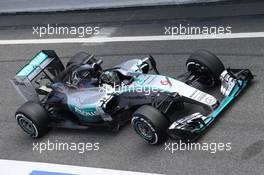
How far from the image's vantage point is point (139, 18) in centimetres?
1118

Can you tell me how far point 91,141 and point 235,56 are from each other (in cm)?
297

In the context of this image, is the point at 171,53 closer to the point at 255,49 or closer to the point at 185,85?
the point at 255,49

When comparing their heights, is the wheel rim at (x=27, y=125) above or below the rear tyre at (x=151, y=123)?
below

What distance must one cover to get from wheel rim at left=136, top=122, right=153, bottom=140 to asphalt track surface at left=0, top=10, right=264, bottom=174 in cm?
20

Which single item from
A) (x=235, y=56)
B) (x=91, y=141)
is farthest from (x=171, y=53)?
(x=91, y=141)

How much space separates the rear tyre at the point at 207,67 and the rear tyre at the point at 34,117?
91.9 inches

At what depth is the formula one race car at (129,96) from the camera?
6.93 meters

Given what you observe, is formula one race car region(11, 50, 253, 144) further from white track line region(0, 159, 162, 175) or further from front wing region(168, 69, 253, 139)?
white track line region(0, 159, 162, 175)

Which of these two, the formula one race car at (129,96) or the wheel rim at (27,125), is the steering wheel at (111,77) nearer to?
the formula one race car at (129,96)

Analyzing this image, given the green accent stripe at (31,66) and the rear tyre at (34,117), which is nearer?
the rear tyre at (34,117)

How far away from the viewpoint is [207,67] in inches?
299

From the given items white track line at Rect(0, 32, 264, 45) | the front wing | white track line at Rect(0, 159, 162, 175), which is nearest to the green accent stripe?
white track line at Rect(0, 159, 162, 175)

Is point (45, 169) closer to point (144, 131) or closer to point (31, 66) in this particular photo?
point (144, 131)

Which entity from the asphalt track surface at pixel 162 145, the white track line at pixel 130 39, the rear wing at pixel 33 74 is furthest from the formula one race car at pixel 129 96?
the white track line at pixel 130 39
